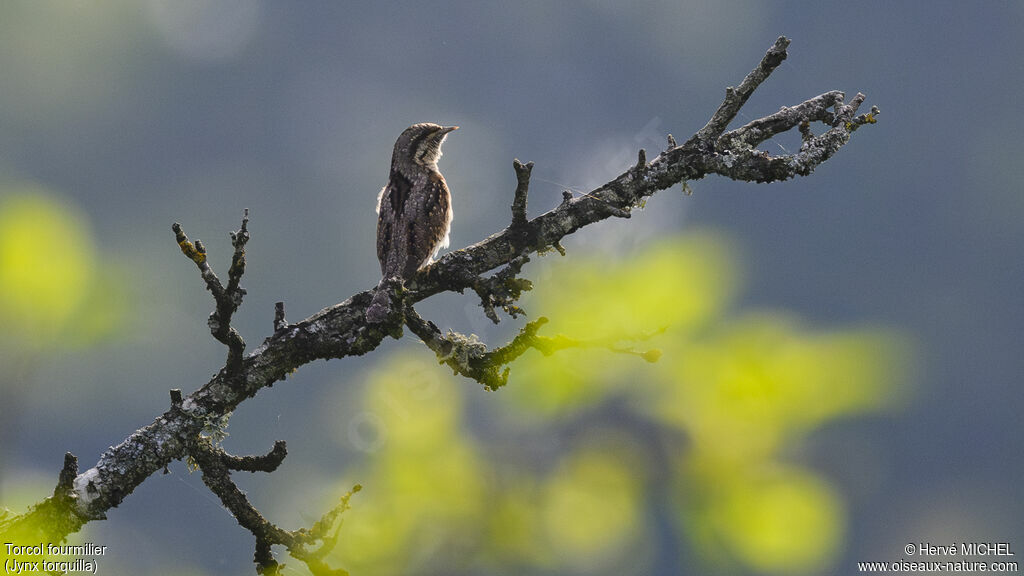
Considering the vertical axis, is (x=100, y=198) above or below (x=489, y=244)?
above

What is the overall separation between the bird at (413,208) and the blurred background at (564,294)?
966mm

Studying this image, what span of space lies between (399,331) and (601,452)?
20.5 meters

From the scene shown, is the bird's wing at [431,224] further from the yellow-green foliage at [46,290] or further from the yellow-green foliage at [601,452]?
the yellow-green foliage at [601,452]

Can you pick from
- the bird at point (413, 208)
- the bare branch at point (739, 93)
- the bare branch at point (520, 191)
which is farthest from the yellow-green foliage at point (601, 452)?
the bare branch at point (739, 93)

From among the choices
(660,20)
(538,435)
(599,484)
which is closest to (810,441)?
(538,435)

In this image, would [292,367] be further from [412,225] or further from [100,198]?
[100,198]

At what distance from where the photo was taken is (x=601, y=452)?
85.3ft

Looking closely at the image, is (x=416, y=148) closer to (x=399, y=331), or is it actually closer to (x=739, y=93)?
(x=399, y=331)

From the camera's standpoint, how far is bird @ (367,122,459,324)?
307 inches

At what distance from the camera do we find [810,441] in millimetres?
58281

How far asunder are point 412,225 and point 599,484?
56.2ft

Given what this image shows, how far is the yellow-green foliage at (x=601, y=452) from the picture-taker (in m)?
13.5

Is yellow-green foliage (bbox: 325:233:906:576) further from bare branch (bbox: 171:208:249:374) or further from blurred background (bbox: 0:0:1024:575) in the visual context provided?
bare branch (bbox: 171:208:249:374)

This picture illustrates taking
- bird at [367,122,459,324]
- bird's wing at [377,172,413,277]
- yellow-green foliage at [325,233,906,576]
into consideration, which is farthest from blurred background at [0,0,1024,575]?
bird's wing at [377,172,413,277]
